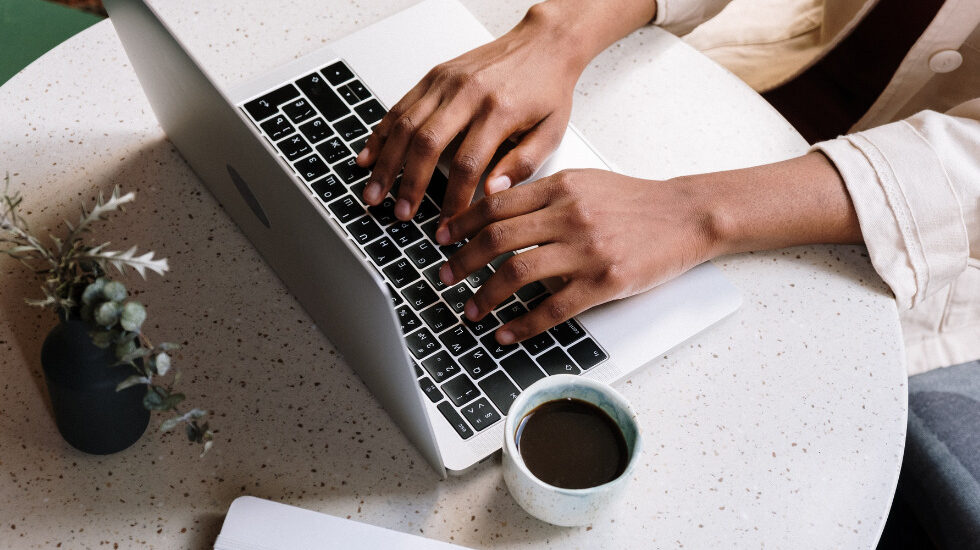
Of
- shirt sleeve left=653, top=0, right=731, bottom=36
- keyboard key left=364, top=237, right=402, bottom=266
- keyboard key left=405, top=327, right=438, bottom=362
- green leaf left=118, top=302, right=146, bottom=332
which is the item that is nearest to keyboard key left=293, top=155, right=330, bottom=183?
keyboard key left=364, top=237, right=402, bottom=266

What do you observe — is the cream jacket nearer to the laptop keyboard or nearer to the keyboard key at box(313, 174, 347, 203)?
the laptop keyboard

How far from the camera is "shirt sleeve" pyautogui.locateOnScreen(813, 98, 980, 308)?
741 millimetres

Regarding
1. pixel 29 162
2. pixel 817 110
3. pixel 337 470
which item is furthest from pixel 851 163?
pixel 29 162

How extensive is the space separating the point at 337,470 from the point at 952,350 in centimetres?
72

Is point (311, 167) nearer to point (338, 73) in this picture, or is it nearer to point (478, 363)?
point (338, 73)

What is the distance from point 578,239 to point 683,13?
0.38m

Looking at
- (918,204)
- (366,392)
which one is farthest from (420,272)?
(918,204)

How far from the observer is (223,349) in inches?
27.6

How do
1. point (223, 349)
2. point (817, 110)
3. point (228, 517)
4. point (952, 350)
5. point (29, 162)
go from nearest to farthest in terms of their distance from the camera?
1. point (228, 517)
2. point (223, 349)
3. point (29, 162)
4. point (952, 350)
5. point (817, 110)

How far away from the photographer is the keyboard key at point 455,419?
626 mm

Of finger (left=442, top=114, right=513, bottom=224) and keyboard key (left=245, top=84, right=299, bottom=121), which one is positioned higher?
keyboard key (left=245, top=84, right=299, bottom=121)

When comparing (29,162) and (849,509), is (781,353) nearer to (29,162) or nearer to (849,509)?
(849,509)

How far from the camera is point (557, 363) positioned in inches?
26.6

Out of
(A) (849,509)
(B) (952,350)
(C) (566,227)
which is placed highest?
(C) (566,227)
